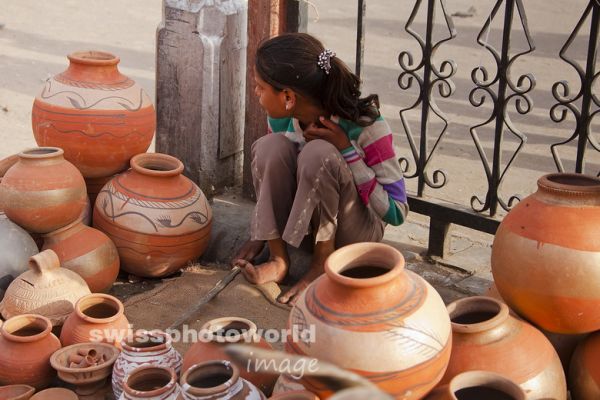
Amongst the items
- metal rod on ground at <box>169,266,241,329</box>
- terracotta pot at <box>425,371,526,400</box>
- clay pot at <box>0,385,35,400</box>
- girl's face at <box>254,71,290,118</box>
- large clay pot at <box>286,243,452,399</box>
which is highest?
girl's face at <box>254,71,290,118</box>

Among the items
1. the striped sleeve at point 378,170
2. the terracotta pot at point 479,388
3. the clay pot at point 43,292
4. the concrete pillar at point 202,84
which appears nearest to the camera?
the terracotta pot at point 479,388

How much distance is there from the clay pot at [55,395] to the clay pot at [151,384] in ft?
0.95

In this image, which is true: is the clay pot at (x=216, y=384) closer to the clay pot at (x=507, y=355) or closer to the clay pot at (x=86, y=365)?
the clay pot at (x=86, y=365)

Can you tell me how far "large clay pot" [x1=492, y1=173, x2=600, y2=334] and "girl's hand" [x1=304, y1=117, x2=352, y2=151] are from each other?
1.04 metres

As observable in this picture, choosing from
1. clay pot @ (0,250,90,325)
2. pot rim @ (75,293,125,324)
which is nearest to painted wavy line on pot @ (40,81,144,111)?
clay pot @ (0,250,90,325)

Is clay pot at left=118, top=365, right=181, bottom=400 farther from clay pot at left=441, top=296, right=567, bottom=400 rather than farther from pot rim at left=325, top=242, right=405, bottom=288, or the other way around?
clay pot at left=441, top=296, right=567, bottom=400

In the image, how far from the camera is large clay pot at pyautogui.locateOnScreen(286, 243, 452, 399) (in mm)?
2426

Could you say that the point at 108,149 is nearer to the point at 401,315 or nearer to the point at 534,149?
the point at 401,315

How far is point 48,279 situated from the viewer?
3.56 meters

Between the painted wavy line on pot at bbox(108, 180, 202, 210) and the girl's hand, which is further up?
the girl's hand

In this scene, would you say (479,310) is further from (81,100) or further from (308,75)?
(81,100)

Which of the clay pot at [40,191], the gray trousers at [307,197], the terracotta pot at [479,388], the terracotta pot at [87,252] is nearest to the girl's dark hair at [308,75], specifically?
the gray trousers at [307,197]

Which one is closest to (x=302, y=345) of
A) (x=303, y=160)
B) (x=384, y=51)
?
(x=303, y=160)

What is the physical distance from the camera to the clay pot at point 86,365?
3096 millimetres
